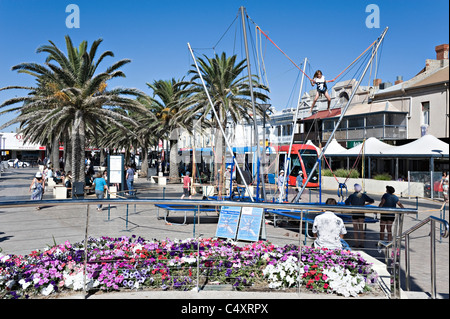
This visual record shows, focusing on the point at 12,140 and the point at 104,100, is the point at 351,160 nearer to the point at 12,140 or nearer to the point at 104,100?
the point at 104,100

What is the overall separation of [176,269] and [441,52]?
145 feet

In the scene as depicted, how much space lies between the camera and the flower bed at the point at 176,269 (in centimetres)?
527

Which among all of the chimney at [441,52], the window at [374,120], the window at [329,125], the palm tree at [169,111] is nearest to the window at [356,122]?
the window at [374,120]

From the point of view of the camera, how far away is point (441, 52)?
42.3 metres

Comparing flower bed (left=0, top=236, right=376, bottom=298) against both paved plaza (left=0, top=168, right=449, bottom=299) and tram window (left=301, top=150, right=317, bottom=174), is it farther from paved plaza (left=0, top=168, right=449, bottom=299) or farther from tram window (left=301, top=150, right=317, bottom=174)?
tram window (left=301, top=150, right=317, bottom=174)

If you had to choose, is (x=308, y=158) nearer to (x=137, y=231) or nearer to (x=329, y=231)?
(x=137, y=231)

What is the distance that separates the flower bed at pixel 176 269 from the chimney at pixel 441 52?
1648 inches

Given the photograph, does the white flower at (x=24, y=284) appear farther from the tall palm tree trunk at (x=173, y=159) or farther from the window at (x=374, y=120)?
the window at (x=374, y=120)

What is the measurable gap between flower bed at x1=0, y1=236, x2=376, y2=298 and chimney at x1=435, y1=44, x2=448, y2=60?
41863mm

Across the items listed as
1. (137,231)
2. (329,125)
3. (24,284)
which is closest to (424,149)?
(329,125)

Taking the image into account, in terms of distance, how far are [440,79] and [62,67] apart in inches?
1175

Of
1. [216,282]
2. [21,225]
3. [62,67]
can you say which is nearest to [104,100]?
[62,67]

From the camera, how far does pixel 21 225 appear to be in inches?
496
